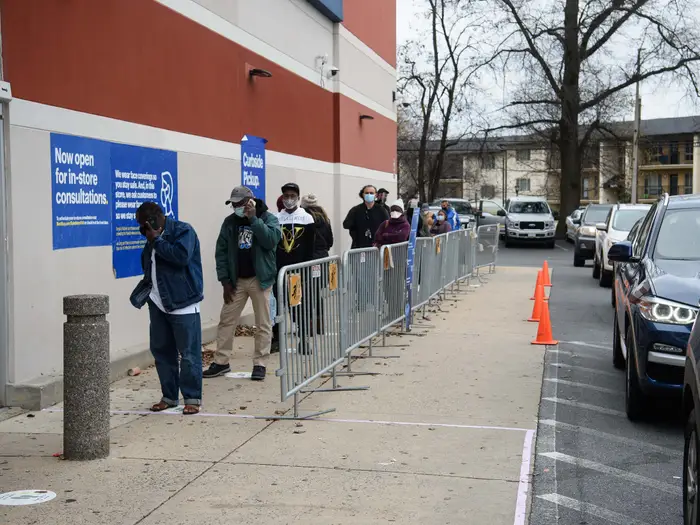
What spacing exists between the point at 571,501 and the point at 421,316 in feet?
27.7

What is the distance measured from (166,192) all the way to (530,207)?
2858cm

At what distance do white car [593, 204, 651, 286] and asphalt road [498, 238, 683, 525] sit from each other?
25.2 feet

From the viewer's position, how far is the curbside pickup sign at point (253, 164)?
12570mm

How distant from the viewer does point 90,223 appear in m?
8.54

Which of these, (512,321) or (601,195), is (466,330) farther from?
(601,195)

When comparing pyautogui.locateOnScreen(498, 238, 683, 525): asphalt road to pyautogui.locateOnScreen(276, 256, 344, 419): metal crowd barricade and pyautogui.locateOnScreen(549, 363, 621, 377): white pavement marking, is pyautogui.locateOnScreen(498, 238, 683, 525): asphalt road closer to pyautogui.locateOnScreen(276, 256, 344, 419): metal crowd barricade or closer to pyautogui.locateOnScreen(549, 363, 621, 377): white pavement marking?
pyautogui.locateOnScreen(549, 363, 621, 377): white pavement marking

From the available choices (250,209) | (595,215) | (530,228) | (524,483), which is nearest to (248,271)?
(250,209)

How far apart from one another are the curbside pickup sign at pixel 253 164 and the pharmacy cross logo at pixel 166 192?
2240mm

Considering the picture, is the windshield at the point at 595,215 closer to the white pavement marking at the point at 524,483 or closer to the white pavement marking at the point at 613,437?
the white pavement marking at the point at 613,437

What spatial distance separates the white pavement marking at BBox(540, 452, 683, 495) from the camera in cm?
553

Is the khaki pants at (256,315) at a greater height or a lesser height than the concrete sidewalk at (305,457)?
greater

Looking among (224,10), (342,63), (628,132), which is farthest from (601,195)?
(224,10)

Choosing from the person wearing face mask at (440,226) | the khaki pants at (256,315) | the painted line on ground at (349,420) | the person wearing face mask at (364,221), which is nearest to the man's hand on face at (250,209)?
the khaki pants at (256,315)

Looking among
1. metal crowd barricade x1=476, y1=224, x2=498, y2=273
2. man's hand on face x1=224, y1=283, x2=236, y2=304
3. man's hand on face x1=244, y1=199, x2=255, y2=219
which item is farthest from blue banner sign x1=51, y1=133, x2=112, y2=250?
metal crowd barricade x1=476, y1=224, x2=498, y2=273
